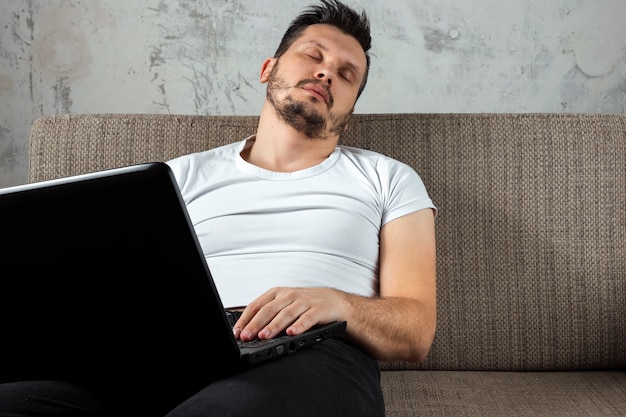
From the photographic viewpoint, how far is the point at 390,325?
1353 mm

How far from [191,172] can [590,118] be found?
2.83 feet

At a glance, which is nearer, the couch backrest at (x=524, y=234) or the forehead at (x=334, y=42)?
the couch backrest at (x=524, y=234)

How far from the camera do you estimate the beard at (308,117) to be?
172 centimetres

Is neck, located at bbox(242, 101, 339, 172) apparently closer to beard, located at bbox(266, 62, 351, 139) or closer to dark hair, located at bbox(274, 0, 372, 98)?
beard, located at bbox(266, 62, 351, 139)

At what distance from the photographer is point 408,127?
5.73ft

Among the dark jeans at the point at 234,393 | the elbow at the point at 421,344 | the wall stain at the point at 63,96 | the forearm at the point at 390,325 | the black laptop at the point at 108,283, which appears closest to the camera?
the black laptop at the point at 108,283

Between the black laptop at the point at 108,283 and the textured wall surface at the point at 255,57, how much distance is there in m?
1.74

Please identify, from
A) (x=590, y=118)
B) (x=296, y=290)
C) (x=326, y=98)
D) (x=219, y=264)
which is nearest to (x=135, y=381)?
(x=296, y=290)

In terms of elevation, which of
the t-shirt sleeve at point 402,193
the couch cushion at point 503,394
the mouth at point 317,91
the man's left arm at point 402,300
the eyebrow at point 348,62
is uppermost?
the eyebrow at point 348,62

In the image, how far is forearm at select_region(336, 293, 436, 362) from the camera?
4.25 ft

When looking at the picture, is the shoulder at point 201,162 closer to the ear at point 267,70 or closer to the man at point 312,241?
the man at point 312,241

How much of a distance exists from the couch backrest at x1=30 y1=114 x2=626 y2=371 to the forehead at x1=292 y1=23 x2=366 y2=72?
0.18 meters

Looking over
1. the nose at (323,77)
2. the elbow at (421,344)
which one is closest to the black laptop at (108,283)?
the elbow at (421,344)

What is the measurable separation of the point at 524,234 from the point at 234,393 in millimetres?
906
